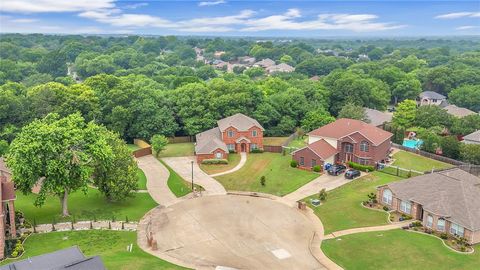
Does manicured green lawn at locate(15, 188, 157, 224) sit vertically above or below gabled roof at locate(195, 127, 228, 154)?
below

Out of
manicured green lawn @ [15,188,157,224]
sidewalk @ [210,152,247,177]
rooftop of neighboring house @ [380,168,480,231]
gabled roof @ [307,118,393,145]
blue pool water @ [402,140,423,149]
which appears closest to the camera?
rooftop of neighboring house @ [380,168,480,231]

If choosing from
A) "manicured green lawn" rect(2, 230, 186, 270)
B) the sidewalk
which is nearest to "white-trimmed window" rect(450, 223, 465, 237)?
"manicured green lawn" rect(2, 230, 186, 270)

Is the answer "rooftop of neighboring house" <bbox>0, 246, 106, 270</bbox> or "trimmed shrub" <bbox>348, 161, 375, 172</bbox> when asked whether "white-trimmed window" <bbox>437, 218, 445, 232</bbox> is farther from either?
"rooftop of neighboring house" <bbox>0, 246, 106, 270</bbox>

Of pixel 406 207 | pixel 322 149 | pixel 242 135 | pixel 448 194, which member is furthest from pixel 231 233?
pixel 242 135

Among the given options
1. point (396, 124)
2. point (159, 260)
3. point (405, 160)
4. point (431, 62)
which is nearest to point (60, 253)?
point (159, 260)

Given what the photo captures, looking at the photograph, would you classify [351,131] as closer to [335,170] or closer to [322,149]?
[322,149]
